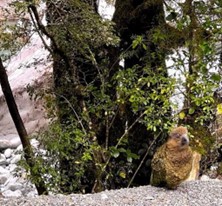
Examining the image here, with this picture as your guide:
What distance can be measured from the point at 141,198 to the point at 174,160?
25 cm

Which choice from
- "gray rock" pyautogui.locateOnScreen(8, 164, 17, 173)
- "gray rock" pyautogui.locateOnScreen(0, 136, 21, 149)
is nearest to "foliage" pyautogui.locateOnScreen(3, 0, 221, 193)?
"gray rock" pyautogui.locateOnScreen(8, 164, 17, 173)

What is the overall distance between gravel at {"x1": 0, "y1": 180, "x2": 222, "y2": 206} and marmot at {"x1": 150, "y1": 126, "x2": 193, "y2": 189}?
0.18 ft

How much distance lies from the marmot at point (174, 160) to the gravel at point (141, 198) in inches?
2.1

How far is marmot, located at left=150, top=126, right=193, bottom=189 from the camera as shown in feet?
7.89

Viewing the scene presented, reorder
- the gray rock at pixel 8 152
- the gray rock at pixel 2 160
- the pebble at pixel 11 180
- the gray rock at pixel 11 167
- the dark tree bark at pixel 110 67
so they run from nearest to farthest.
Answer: the dark tree bark at pixel 110 67
the pebble at pixel 11 180
the gray rock at pixel 11 167
the gray rock at pixel 2 160
the gray rock at pixel 8 152

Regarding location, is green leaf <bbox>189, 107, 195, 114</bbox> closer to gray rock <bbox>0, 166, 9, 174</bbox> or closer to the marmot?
the marmot

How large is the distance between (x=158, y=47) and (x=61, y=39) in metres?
0.61

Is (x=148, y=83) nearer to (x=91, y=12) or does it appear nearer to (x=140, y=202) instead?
(x=91, y=12)

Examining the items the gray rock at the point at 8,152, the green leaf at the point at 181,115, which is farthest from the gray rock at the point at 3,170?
the green leaf at the point at 181,115

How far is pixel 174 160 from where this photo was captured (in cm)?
243

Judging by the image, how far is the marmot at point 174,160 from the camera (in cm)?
241

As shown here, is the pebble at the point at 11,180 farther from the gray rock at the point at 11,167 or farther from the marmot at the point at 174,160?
the marmot at the point at 174,160

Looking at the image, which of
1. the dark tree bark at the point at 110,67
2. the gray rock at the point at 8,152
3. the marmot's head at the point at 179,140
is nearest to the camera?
the marmot's head at the point at 179,140

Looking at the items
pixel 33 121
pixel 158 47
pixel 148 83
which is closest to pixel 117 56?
pixel 158 47
